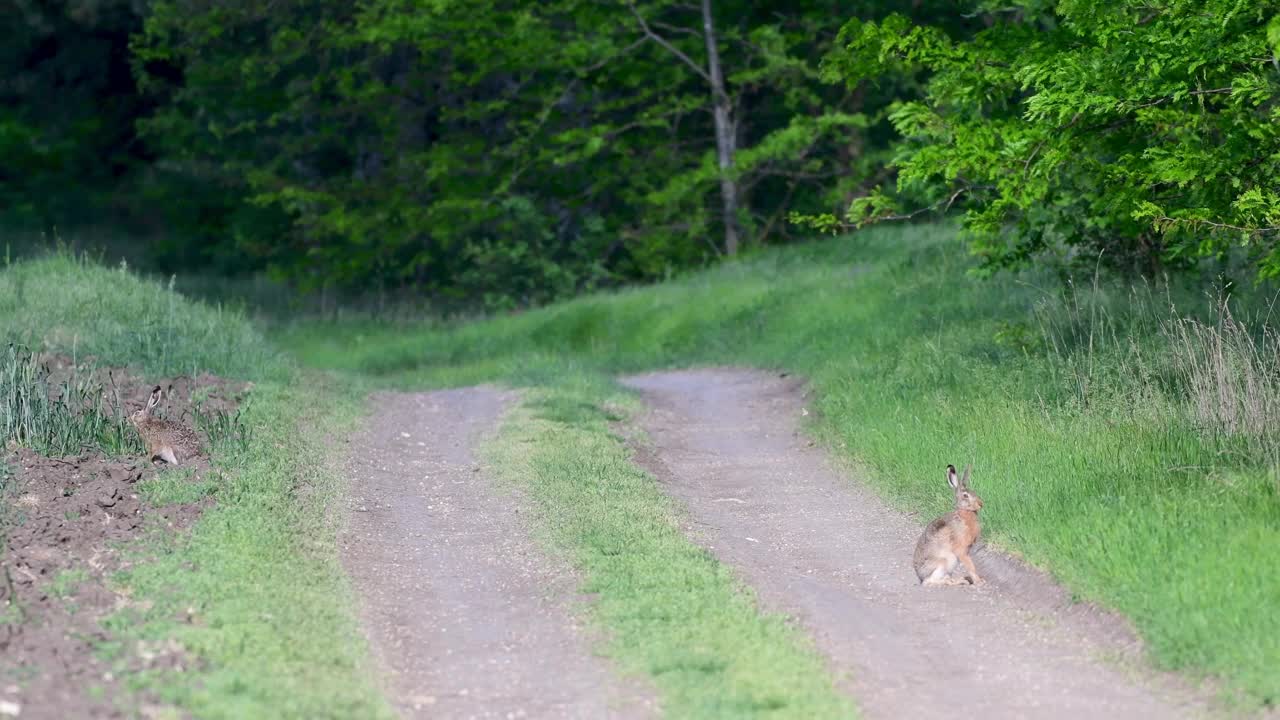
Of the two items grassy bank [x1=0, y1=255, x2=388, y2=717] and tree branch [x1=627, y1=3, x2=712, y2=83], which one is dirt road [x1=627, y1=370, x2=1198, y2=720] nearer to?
grassy bank [x1=0, y1=255, x2=388, y2=717]

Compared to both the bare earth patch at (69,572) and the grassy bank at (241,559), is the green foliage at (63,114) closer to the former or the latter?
the grassy bank at (241,559)

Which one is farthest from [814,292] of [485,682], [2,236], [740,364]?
[2,236]

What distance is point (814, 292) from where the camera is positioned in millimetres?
23469

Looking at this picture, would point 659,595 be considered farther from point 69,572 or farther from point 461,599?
point 69,572

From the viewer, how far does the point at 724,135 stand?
31422 millimetres

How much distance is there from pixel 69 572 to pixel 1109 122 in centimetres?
855

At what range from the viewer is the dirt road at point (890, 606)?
7348 mm

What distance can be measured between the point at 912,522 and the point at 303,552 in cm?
427

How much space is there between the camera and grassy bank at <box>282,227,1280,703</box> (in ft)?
27.3

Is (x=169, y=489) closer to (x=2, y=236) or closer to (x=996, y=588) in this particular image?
(x=996, y=588)

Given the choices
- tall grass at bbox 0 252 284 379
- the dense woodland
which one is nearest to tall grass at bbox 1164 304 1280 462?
tall grass at bbox 0 252 284 379

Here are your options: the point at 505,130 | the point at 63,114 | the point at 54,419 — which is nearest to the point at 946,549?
the point at 54,419

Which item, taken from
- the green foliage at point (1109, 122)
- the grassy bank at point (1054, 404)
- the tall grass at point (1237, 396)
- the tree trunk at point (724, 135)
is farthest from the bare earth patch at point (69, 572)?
the tree trunk at point (724, 135)

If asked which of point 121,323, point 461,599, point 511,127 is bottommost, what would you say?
point 121,323
